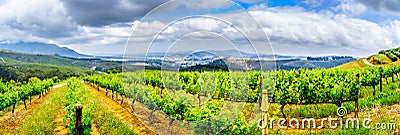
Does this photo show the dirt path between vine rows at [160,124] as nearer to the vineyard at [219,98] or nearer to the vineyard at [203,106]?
the vineyard at [203,106]

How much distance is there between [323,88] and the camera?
13.5 meters

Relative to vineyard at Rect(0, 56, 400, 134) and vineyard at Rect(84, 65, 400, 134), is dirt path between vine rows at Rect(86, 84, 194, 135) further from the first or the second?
vineyard at Rect(84, 65, 400, 134)

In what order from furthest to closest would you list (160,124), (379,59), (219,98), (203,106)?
(379,59) → (160,124) → (219,98) → (203,106)

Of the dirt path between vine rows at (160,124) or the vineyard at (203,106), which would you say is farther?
the dirt path between vine rows at (160,124)

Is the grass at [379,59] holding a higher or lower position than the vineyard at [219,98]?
higher

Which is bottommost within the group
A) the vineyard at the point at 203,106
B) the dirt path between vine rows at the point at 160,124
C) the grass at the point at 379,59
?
the dirt path between vine rows at the point at 160,124

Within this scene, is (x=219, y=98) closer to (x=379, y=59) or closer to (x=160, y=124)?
(x=160, y=124)

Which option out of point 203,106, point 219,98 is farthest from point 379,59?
point 203,106

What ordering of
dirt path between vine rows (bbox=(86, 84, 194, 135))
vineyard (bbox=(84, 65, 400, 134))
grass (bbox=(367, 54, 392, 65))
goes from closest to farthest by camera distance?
vineyard (bbox=(84, 65, 400, 134)) → dirt path between vine rows (bbox=(86, 84, 194, 135)) → grass (bbox=(367, 54, 392, 65))

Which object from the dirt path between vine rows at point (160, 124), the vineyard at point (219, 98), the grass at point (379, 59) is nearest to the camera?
the vineyard at point (219, 98)

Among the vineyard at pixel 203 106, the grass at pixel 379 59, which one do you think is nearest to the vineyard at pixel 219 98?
the vineyard at pixel 203 106

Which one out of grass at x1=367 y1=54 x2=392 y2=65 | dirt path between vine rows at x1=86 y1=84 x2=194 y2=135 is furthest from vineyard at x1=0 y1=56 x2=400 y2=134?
grass at x1=367 y1=54 x2=392 y2=65

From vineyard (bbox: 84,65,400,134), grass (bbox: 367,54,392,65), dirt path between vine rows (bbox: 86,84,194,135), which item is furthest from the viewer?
grass (bbox: 367,54,392,65)

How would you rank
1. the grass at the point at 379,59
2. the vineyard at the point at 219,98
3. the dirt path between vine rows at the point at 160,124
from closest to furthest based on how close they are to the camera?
the vineyard at the point at 219,98 < the dirt path between vine rows at the point at 160,124 < the grass at the point at 379,59
